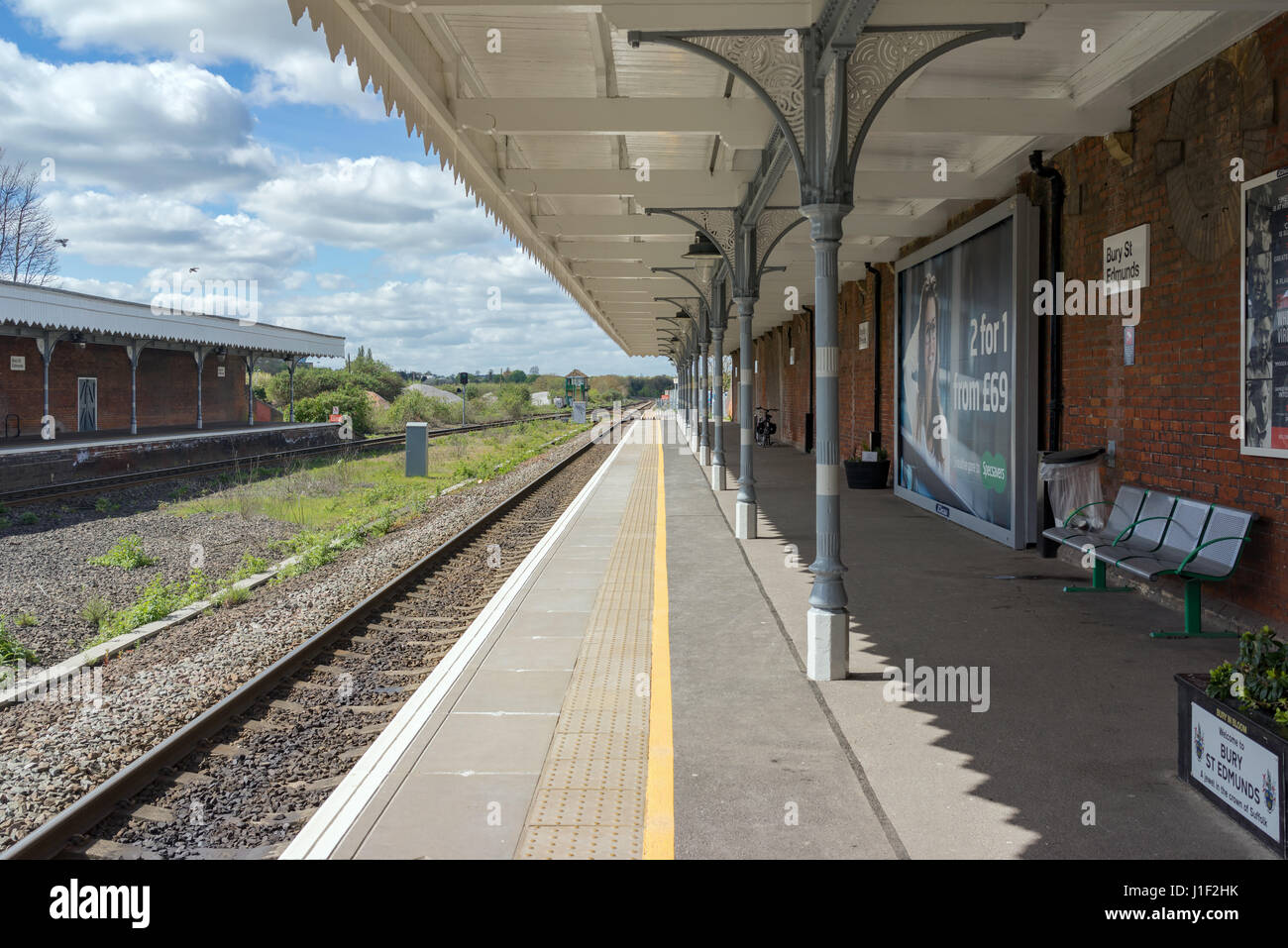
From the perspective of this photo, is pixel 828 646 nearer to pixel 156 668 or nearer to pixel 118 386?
pixel 156 668

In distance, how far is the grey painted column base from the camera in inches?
232

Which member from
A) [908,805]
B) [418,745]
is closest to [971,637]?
[908,805]

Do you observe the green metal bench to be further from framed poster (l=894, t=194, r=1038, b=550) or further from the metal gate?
the metal gate

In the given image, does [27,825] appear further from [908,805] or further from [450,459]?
[450,459]

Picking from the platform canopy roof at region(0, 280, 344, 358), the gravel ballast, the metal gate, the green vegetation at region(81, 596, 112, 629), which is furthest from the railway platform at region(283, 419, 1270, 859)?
the metal gate

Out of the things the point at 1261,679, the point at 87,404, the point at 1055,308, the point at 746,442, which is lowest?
the point at 1261,679

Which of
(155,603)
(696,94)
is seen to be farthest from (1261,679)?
(155,603)

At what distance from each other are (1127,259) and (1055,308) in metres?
1.52

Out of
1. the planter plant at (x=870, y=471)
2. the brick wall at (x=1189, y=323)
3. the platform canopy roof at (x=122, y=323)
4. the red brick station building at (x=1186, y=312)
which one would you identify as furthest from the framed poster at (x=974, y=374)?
the platform canopy roof at (x=122, y=323)

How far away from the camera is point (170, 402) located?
33.7m

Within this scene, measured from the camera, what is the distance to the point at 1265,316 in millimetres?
6324

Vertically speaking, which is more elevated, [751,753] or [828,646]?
[828,646]

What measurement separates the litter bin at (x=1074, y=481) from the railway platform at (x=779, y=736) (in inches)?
27.4

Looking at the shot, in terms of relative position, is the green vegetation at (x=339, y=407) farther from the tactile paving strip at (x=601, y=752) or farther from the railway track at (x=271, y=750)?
the tactile paving strip at (x=601, y=752)
